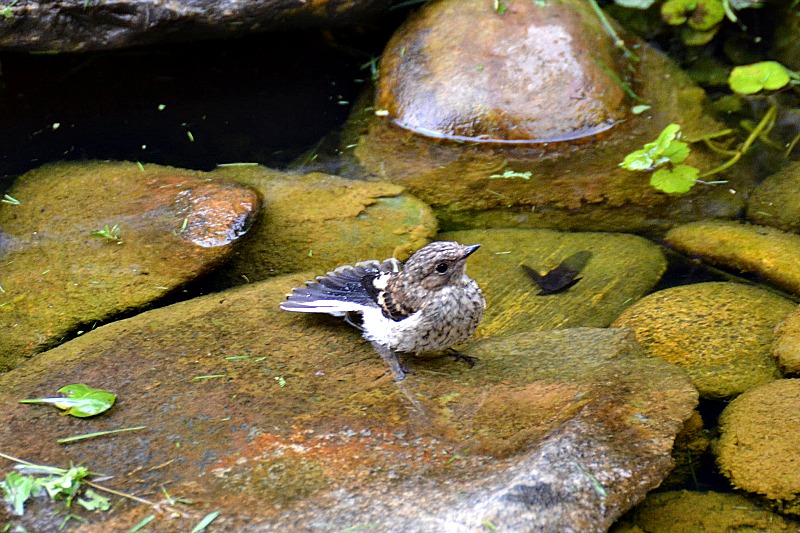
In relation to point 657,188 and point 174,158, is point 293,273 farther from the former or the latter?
point 657,188

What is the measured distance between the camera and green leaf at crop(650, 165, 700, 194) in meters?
5.96

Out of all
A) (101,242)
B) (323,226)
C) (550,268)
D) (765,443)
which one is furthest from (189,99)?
(765,443)

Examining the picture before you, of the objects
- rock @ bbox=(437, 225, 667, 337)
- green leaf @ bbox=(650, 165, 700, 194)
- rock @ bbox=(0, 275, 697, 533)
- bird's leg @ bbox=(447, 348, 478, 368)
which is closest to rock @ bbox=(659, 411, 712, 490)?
rock @ bbox=(0, 275, 697, 533)

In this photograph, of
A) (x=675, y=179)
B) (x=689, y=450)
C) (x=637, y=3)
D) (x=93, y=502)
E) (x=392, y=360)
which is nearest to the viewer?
(x=93, y=502)

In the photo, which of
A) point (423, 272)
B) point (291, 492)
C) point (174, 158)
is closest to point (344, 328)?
point (423, 272)

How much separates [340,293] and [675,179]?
305cm

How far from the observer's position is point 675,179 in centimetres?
602

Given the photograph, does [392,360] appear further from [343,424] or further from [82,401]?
[82,401]

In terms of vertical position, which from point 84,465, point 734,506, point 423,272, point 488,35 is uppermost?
point 488,35

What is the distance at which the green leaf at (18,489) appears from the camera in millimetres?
3158

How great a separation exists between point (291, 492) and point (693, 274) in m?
3.17

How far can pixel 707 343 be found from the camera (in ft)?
14.9

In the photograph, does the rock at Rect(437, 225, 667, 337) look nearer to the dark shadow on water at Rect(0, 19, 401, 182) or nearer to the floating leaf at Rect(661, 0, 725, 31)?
the dark shadow on water at Rect(0, 19, 401, 182)

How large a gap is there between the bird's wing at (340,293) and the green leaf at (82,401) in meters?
1.03
